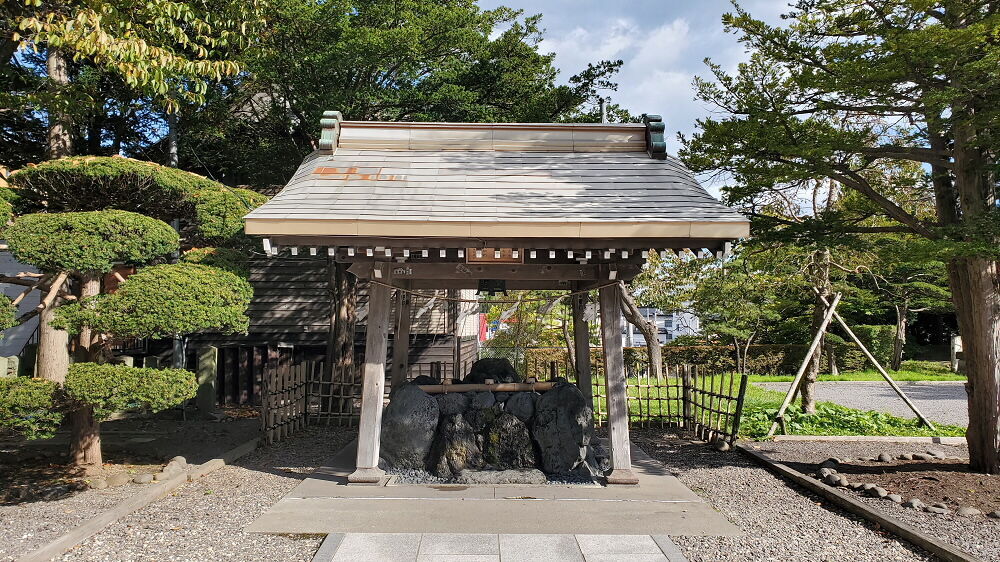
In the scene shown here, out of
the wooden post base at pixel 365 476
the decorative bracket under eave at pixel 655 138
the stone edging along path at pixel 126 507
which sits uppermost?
the decorative bracket under eave at pixel 655 138

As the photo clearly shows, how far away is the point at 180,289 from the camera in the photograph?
21.5 ft

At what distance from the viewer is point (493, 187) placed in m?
7.45

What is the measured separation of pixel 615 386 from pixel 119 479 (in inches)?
248

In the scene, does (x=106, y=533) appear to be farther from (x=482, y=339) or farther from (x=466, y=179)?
(x=482, y=339)

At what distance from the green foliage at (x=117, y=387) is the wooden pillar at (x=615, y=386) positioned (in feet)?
16.6

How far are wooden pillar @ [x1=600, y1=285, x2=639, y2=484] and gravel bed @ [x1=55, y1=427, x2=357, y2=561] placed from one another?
3.64 metres

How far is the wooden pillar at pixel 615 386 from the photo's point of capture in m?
7.28

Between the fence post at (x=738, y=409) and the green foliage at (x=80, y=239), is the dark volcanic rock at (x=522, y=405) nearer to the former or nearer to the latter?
the fence post at (x=738, y=409)

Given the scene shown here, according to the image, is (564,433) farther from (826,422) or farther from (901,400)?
(901,400)

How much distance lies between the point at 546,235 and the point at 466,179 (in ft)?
5.97

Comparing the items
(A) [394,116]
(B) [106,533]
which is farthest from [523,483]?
(A) [394,116]

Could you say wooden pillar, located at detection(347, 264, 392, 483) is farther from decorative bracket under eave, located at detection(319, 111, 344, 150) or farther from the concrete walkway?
decorative bracket under eave, located at detection(319, 111, 344, 150)

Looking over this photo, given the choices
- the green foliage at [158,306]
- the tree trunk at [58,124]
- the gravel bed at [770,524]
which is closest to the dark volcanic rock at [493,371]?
the gravel bed at [770,524]

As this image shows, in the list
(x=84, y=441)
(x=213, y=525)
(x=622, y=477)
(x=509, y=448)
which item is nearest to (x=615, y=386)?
(x=622, y=477)
